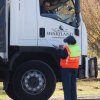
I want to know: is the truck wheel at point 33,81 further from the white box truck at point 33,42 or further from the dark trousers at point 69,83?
the dark trousers at point 69,83

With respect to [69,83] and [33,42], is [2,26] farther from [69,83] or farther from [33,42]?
[69,83]

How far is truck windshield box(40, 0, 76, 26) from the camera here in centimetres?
1333

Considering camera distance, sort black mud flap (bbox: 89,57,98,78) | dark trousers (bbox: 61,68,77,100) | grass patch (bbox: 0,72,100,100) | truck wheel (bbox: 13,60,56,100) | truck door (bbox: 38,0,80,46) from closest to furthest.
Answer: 1. dark trousers (bbox: 61,68,77,100)
2. truck wheel (bbox: 13,60,56,100)
3. truck door (bbox: 38,0,80,46)
4. black mud flap (bbox: 89,57,98,78)
5. grass patch (bbox: 0,72,100,100)

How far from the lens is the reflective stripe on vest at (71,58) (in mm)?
12461

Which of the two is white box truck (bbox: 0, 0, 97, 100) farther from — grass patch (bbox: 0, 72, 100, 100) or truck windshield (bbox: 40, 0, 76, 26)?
grass patch (bbox: 0, 72, 100, 100)

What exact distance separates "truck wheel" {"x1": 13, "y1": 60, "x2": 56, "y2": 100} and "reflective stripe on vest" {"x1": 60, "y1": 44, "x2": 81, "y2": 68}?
0.80 m

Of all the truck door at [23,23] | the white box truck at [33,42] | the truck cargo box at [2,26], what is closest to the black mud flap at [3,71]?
the white box truck at [33,42]

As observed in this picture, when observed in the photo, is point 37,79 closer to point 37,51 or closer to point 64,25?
point 37,51

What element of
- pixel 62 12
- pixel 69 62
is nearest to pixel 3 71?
pixel 69 62

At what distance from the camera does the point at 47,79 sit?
13148mm

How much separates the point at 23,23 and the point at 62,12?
3.57ft

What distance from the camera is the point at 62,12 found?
1342 centimetres

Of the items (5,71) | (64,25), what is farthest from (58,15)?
(5,71)

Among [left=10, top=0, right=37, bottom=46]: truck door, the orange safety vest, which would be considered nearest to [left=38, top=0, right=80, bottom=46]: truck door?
[left=10, top=0, right=37, bottom=46]: truck door
